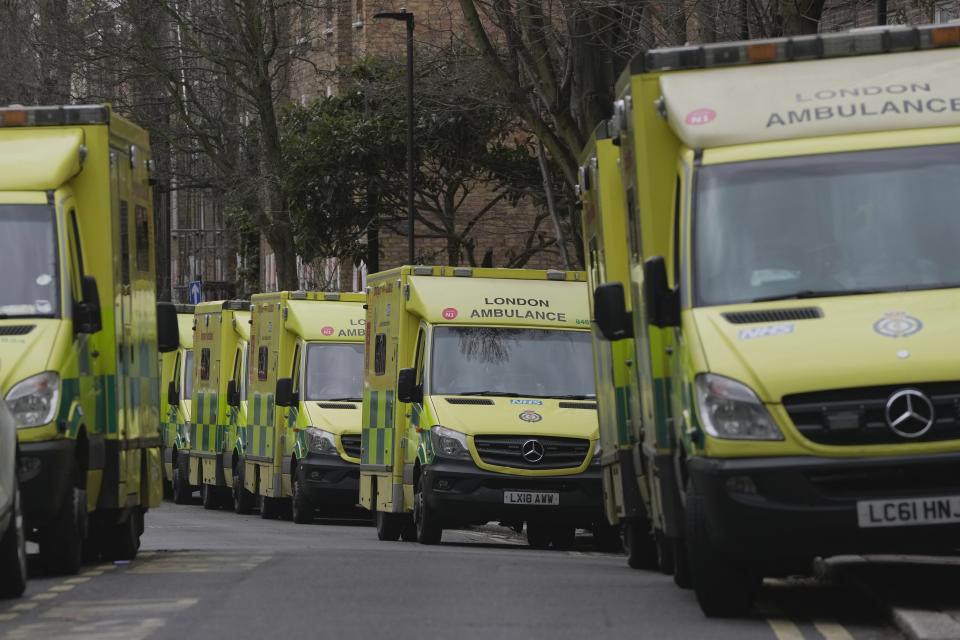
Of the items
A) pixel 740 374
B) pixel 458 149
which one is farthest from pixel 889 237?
pixel 458 149

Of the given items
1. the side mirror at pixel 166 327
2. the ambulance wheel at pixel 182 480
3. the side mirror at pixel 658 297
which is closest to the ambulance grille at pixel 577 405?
the side mirror at pixel 166 327

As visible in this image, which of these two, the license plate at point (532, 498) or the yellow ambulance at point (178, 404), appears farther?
the yellow ambulance at point (178, 404)

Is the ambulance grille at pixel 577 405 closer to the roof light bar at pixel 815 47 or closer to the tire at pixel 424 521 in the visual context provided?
the tire at pixel 424 521

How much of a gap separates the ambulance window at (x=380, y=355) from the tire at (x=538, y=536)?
2111mm

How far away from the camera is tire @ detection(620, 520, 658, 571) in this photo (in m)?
16.0

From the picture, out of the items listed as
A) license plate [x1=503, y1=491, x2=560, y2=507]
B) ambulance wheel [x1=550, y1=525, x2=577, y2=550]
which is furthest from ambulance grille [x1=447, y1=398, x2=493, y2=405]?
ambulance wheel [x1=550, y1=525, x2=577, y2=550]

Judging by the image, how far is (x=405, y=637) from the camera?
10320mm

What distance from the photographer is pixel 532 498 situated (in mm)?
19859

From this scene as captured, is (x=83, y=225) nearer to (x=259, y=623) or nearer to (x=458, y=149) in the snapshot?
(x=259, y=623)

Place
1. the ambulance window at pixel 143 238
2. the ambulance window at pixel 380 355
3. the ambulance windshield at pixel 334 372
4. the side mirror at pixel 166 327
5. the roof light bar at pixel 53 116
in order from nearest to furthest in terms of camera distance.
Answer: the roof light bar at pixel 53 116 < the ambulance window at pixel 143 238 < the side mirror at pixel 166 327 < the ambulance window at pixel 380 355 < the ambulance windshield at pixel 334 372

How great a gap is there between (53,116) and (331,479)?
11.5 metres

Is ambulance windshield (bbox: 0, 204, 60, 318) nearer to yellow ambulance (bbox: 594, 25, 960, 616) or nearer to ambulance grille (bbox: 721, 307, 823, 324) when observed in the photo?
yellow ambulance (bbox: 594, 25, 960, 616)

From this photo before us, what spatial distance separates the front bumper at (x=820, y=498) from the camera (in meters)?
10.5

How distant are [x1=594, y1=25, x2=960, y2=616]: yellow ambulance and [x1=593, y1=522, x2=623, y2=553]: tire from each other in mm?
8076
